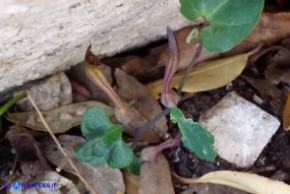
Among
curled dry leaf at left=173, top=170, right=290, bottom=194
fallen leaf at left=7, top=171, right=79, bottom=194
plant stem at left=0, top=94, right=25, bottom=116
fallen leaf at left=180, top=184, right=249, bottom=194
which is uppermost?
plant stem at left=0, top=94, right=25, bottom=116

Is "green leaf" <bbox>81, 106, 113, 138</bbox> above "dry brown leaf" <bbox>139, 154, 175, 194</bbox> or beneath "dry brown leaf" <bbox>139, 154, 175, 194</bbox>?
above

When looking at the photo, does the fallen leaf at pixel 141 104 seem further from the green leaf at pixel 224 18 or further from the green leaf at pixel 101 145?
the green leaf at pixel 224 18

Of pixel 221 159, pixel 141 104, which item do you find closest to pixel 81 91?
pixel 141 104

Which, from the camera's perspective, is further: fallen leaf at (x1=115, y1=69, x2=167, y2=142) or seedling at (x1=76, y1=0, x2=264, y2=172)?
fallen leaf at (x1=115, y1=69, x2=167, y2=142)

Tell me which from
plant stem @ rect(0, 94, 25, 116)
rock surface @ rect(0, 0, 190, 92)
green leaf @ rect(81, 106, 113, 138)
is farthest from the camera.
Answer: plant stem @ rect(0, 94, 25, 116)

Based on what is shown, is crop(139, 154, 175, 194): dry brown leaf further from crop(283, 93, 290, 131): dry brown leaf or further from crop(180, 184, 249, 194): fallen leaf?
crop(283, 93, 290, 131): dry brown leaf

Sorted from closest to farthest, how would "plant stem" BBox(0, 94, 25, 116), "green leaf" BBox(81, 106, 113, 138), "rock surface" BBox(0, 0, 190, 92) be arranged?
"rock surface" BBox(0, 0, 190, 92) < "green leaf" BBox(81, 106, 113, 138) < "plant stem" BBox(0, 94, 25, 116)

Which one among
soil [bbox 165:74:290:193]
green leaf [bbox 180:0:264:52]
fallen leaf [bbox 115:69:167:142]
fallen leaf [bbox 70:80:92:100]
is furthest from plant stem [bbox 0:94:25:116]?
green leaf [bbox 180:0:264:52]

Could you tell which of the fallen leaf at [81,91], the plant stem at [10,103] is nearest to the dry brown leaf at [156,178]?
the fallen leaf at [81,91]
